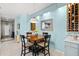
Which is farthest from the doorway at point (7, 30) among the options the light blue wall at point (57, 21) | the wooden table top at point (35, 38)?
the light blue wall at point (57, 21)

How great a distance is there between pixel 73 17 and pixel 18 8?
4.22 ft

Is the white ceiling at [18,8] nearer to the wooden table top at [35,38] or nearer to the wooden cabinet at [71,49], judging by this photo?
the wooden table top at [35,38]

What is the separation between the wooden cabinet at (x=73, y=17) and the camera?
237 cm

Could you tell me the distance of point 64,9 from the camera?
245 cm

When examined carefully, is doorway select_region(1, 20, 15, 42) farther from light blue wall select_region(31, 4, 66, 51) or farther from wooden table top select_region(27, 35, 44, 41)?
light blue wall select_region(31, 4, 66, 51)

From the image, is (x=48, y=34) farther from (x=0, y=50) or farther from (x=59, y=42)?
(x=0, y=50)

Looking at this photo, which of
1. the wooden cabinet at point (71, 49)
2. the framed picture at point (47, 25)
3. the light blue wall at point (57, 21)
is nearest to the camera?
the wooden cabinet at point (71, 49)

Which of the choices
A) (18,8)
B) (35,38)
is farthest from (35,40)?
(18,8)

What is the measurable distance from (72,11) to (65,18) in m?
0.22

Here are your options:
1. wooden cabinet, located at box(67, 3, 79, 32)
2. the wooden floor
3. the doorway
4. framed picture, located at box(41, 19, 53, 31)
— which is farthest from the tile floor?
wooden cabinet, located at box(67, 3, 79, 32)

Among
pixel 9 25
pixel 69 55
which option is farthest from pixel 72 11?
pixel 9 25

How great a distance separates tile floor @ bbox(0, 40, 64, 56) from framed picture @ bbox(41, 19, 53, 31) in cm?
53

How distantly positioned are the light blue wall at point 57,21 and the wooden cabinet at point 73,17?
0.36 ft

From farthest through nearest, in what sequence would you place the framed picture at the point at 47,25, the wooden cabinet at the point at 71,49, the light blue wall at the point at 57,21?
the framed picture at the point at 47,25, the light blue wall at the point at 57,21, the wooden cabinet at the point at 71,49
